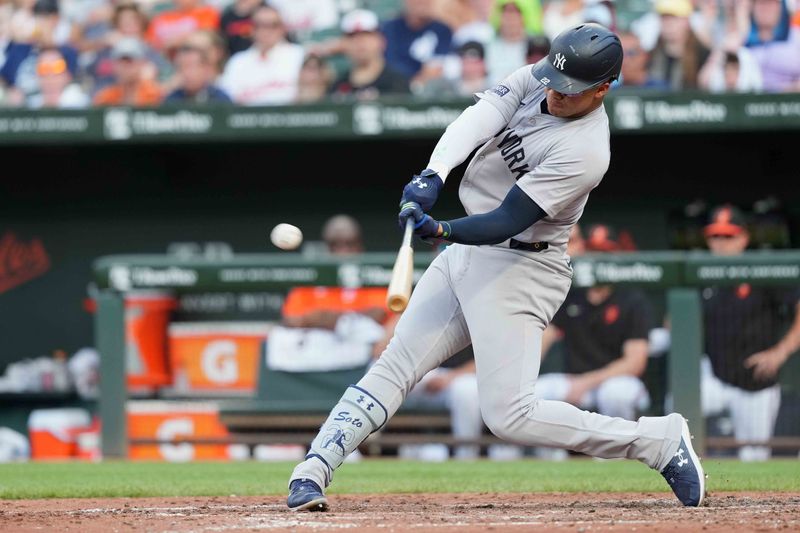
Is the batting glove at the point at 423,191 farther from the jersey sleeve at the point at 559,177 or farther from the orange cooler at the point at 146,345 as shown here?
the orange cooler at the point at 146,345

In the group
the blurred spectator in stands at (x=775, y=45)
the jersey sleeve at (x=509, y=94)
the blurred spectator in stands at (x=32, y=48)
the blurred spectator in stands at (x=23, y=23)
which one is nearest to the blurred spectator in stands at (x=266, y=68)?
the blurred spectator in stands at (x=32, y=48)

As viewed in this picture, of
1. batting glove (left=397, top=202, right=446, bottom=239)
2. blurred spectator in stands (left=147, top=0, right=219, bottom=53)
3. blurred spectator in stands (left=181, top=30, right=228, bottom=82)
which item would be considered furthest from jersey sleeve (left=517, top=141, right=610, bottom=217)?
blurred spectator in stands (left=147, top=0, right=219, bottom=53)

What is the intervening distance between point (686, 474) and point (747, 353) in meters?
3.23

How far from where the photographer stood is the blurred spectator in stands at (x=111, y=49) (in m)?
9.98

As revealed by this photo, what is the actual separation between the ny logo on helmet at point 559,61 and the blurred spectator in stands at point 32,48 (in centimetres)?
673

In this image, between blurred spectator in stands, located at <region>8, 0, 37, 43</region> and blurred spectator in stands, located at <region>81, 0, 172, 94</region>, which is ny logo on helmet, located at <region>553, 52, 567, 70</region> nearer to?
blurred spectator in stands, located at <region>81, 0, 172, 94</region>

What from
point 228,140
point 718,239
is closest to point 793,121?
point 718,239

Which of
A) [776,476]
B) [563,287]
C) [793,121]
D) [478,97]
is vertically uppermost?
[793,121]

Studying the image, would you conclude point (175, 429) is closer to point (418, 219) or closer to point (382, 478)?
point (382, 478)

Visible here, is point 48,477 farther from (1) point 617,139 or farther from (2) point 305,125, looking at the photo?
(1) point 617,139

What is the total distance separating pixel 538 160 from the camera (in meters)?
4.19

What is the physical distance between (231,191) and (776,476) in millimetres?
5750

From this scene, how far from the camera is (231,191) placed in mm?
10523

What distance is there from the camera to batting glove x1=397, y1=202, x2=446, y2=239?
391 cm
